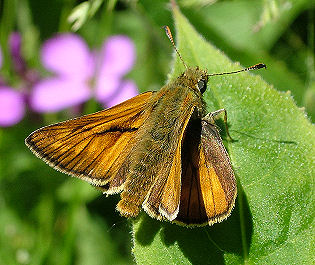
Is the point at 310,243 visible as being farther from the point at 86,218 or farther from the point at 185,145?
the point at 86,218

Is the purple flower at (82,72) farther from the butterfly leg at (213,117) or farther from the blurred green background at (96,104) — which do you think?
the butterfly leg at (213,117)

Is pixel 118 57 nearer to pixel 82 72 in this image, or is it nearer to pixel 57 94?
pixel 82 72

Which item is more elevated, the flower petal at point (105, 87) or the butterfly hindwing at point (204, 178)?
the butterfly hindwing at point (204, 178)

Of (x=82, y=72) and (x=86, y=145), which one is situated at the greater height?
(x=86, y=145)

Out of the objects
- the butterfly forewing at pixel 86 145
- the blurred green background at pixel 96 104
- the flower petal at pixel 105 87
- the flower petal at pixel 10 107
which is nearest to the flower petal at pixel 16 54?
the blurred green background at pixel 96 104

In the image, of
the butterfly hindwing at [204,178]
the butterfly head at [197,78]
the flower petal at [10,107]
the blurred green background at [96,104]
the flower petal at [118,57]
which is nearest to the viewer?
the butterfly hindwing at [204,178]

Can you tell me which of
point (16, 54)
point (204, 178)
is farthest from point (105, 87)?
point (204, 178)

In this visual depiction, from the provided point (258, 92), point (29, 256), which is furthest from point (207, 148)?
point (29, 256)

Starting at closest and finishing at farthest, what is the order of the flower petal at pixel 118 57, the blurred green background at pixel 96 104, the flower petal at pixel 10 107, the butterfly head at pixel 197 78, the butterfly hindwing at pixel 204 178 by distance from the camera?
the butterfly hindwing at pixel 204 178, the butterfly head at pixel 197 78, the blurred green background at pixel 96 104, the flower petal at pixel 10 107, the flower petal at pixel 118 57
